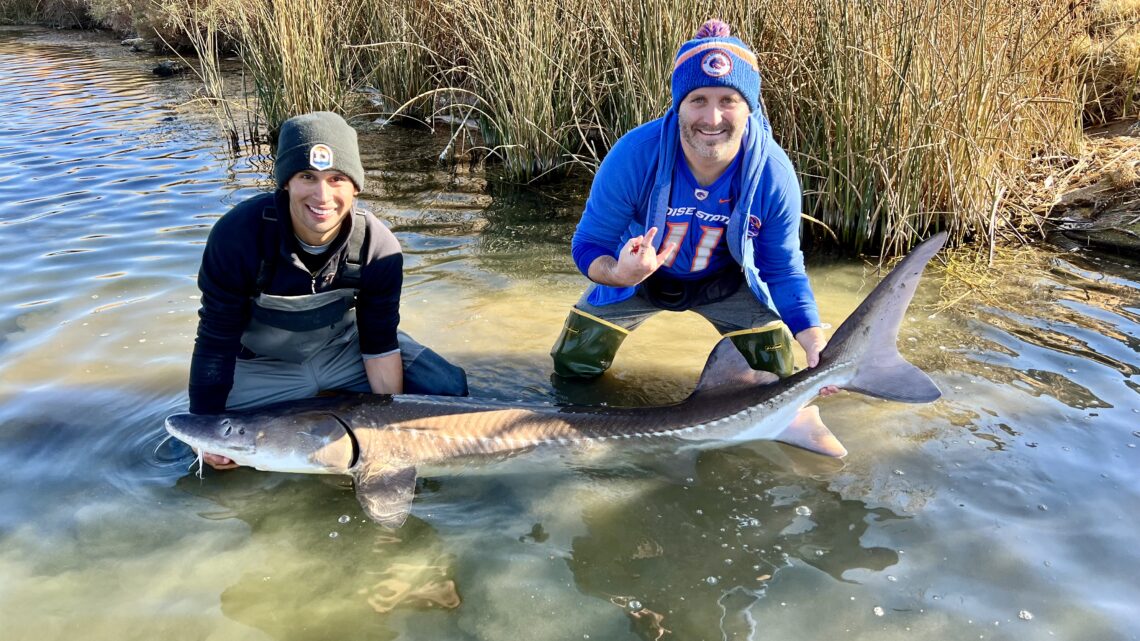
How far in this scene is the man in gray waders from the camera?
3.00 meters

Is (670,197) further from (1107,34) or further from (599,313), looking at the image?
(1107,34)

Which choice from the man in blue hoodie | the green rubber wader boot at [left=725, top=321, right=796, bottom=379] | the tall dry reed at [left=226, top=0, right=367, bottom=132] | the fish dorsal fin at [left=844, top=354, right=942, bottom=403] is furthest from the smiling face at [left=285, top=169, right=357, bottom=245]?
the tall dry reed at [left=226, top=0, right=367, bottom=132]

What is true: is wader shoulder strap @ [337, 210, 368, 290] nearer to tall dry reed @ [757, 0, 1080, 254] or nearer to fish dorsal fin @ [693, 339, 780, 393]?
fish dorsal fin @ [693, 339, 780, 393]

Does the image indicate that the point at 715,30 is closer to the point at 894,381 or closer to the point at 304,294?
the point at 894,381

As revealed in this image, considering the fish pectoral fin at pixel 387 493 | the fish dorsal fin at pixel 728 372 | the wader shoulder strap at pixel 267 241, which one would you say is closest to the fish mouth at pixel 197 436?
the fish pectoral fin at pixel 387 493

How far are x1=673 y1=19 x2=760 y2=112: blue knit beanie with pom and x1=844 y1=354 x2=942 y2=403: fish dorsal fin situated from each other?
3.63 feet

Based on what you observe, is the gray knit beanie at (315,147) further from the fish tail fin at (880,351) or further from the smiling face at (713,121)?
the fish tail fin at (880,351)

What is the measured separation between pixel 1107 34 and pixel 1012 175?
3590 millimetres

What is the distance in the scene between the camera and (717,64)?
318 cm

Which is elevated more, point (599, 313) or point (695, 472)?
point (599, 313)

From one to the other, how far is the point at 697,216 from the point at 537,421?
112 centimetres

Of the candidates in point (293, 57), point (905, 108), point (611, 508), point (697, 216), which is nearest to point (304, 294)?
point (611, 508)

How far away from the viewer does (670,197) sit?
3596 millimetres

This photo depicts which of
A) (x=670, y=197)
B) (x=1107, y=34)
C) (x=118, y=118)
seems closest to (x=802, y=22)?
(x=670, y=197)
